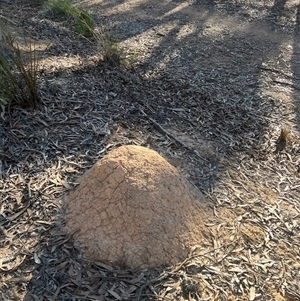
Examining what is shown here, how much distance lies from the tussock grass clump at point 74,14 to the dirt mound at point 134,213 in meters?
3.63

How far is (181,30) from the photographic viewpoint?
6801 mm

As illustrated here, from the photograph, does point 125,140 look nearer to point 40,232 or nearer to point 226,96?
point 40,232

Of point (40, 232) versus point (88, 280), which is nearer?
point (88, 280)

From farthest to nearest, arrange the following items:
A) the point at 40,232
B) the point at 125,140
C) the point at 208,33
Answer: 1. the point at 208,33
2. the point at 125,140
3. the point at 40,232

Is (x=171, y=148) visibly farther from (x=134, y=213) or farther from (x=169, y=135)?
(x=134, y=213)

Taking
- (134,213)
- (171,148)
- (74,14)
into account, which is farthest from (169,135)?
(74,14)

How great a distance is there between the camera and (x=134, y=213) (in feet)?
8.11

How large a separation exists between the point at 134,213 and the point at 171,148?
112cm

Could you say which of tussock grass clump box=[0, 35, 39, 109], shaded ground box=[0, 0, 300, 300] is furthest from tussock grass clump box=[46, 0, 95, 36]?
tussock grass clump box=[0, 35, 39, 109]

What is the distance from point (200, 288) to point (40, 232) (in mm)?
1010

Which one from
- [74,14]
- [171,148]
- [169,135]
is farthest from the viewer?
[74,14]

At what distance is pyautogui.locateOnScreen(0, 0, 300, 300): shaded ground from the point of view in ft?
7.68

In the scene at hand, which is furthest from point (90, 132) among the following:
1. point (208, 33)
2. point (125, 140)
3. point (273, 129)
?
point (208, 33)

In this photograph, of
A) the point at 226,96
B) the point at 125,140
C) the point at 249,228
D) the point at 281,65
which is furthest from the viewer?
the point at 281,65
